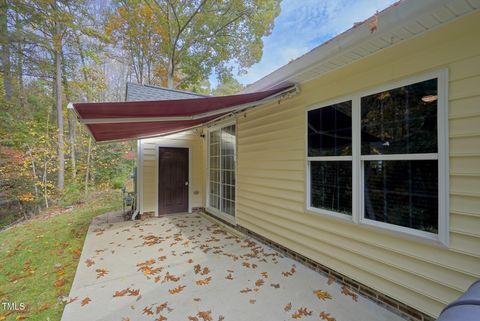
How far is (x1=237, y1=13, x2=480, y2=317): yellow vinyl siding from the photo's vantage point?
6.46 ft

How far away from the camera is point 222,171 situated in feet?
20.8

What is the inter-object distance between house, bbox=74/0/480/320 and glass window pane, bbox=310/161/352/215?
0.02 metres

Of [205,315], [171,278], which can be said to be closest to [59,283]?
[171,278]

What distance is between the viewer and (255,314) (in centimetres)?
244

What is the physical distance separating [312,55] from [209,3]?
12.4m

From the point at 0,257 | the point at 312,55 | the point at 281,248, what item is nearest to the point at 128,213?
the point at 0,257

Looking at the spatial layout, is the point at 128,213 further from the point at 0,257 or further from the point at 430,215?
the point at 430,215

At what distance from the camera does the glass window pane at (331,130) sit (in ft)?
9.91

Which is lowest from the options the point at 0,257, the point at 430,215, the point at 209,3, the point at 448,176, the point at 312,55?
the point at 0,257

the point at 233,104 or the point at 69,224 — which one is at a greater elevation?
the point at 233,104

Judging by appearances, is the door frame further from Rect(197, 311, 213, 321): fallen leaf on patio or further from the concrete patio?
Rect(197, 311, 213, 321): fallen leaf on patio

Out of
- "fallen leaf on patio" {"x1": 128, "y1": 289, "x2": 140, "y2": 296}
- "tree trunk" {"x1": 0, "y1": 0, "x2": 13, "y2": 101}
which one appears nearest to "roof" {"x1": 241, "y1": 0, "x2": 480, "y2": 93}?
"fallen leaf on patio" {"x1": 128, "y1": 289, "x2": 140, "y2": 296}

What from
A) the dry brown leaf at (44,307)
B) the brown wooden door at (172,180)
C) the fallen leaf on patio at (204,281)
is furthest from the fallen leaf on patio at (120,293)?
the brown wooden door at (172,180)

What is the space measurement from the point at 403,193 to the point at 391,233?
47 centimetres
